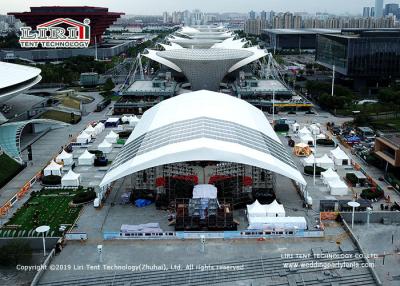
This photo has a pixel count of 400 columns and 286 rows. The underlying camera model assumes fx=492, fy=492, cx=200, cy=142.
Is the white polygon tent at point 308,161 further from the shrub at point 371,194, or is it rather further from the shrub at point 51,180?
the shrub at point 51,180

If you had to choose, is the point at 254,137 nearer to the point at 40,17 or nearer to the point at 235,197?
the point at 235,197

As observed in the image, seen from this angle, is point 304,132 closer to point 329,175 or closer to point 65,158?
point 329,175

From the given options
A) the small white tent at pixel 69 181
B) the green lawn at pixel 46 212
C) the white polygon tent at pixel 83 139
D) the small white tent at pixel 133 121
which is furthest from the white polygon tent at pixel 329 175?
the small white tent at pixel 133 121

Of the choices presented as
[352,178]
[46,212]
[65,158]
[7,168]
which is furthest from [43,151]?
[352,178]

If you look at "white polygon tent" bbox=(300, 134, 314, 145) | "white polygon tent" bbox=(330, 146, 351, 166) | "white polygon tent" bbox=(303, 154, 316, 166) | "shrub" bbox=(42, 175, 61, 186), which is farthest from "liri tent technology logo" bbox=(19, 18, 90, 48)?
"white polygon tent" bbox=(330, 146, 351, 166)

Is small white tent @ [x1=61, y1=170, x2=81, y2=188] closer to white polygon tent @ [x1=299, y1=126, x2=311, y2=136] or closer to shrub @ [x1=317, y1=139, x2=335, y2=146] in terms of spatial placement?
white polygon tent @ [x1=299, y1=126, x2=311, y2=136]
